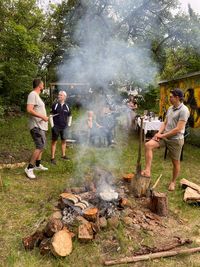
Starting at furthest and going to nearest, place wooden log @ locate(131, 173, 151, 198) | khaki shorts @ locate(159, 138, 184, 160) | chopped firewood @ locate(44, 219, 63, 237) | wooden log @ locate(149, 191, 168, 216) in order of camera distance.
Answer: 1. khaki shorts @ locate(159, 138, 184, 160)
2. wooden log @ locate(131, 173, 151, 198)
3. wooden log @ locate(149, 191, 168, 216)
4. chopped firewood @ locate(44, 219, 63, 237)

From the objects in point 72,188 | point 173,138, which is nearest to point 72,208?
point 72,188

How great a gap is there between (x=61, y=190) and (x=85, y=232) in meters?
1.78

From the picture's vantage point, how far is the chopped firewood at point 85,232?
12.4 ft

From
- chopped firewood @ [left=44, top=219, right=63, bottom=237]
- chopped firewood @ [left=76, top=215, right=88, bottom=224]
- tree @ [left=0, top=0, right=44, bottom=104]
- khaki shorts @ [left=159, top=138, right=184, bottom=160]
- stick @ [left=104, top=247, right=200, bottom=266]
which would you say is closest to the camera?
stick @ [left=104, top=247, right=200, bottom=266]

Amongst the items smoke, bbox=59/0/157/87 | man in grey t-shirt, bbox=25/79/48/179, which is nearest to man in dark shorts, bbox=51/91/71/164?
man in grey t-shirt, bbox=25/79/48/179

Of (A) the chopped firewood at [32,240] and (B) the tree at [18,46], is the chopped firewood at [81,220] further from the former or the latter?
(B) the tree at [18,46]

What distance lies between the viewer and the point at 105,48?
1135 cm

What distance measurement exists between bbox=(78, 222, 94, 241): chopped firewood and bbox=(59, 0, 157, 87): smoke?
8.39 meters

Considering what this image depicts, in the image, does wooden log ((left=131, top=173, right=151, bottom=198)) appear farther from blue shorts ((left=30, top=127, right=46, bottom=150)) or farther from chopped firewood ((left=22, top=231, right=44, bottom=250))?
chopped firewood ((left=22, top=231, right=44, bottom=250))

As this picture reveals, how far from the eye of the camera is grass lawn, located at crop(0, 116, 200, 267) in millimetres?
3549

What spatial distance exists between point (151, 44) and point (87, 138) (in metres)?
8.85

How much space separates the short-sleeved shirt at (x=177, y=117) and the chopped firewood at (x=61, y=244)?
3.09 metres

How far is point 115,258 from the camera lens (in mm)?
3549

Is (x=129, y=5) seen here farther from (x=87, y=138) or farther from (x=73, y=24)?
(x=87, y=138)
